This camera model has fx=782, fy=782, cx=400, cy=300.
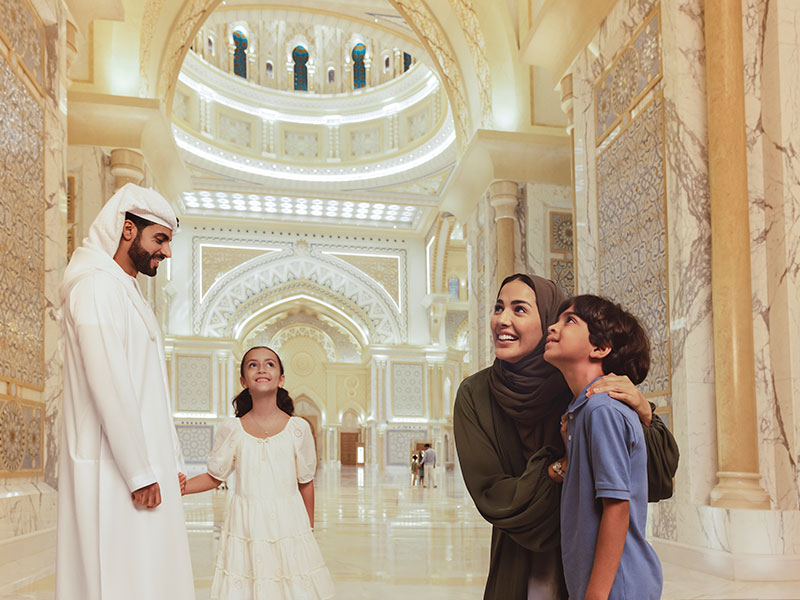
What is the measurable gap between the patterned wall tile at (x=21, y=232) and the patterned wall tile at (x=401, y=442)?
13423mm

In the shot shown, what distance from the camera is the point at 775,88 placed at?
3.83 metres

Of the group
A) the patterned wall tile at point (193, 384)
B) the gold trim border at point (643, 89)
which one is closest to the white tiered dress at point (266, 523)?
the gold trim border at point (643, 89)

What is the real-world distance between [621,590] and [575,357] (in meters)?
0.39

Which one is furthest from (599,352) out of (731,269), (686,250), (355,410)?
(355,410)

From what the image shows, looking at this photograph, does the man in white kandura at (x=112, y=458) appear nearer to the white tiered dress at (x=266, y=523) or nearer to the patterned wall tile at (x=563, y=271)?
the white tiered dress at (x=266, y=523)

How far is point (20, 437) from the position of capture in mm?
3977

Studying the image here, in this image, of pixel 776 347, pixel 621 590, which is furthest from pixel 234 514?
pixel 776 347

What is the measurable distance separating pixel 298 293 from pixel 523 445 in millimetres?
16365

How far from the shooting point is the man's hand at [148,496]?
163 cm

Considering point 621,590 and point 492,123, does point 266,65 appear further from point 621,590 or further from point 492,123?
point 621,590

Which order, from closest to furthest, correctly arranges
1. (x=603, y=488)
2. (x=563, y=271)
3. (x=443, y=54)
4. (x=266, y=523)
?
1. (x=603, y=488)
2. (x=266, y=523)
3. (x=563, y=271)
4. (x=443, y=54)

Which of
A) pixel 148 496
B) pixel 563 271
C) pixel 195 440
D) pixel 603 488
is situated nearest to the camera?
pixel 603 488

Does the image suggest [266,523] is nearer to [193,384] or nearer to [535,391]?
[535,391]

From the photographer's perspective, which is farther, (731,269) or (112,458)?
(731,269)
